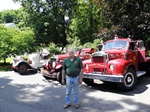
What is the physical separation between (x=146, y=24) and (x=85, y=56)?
4980 mm

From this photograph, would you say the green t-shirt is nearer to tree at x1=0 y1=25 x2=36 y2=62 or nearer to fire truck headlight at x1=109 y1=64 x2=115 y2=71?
fire truck headlight at x1=109 y1=64 x2=115 y2=71

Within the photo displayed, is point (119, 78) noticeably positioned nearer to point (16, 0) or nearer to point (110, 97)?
point (110, 97)

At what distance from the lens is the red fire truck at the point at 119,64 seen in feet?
23.2

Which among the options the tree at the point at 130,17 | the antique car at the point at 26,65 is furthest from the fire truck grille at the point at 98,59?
the tree at the point at 130,17

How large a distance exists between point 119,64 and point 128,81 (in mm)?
781

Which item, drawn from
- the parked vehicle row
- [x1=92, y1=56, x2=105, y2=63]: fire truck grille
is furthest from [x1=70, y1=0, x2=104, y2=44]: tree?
[x1=92, y1=56, x2=105, y2=63]: fire truck grille

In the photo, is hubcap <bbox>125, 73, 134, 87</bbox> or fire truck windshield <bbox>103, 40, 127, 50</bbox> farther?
fire truck windshield <bbox>103, 40, 127, 50</bbox>

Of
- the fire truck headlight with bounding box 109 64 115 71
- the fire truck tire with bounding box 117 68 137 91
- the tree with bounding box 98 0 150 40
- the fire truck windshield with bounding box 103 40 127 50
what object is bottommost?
the fire truck tire with bounding box 117 68 137 91

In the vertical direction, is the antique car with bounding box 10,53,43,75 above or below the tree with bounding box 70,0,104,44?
below

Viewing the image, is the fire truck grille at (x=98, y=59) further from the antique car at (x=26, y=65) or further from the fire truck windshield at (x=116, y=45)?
the antique car at (x=26, y=65)

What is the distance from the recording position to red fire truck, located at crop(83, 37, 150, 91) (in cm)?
706

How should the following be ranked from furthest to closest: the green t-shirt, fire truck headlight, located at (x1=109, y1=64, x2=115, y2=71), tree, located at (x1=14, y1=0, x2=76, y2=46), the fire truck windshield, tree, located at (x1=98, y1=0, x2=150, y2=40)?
1. tree, located at (x1=14, y1=0, x2=76, y2=46)
2. tree, located at (x1=98, y1=0, x2=150, y2=40)
3. the fire truck windshield
4. fire truck headlight, located at (x1=109, y1=64, x2=115, y2=71)
5. the green t-shirt

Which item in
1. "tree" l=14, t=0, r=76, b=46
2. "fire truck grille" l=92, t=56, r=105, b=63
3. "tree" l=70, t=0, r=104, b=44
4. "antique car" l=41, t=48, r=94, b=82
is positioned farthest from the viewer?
"tree" l=70, t=0, r=104, b=44

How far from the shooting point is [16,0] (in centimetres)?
2355
